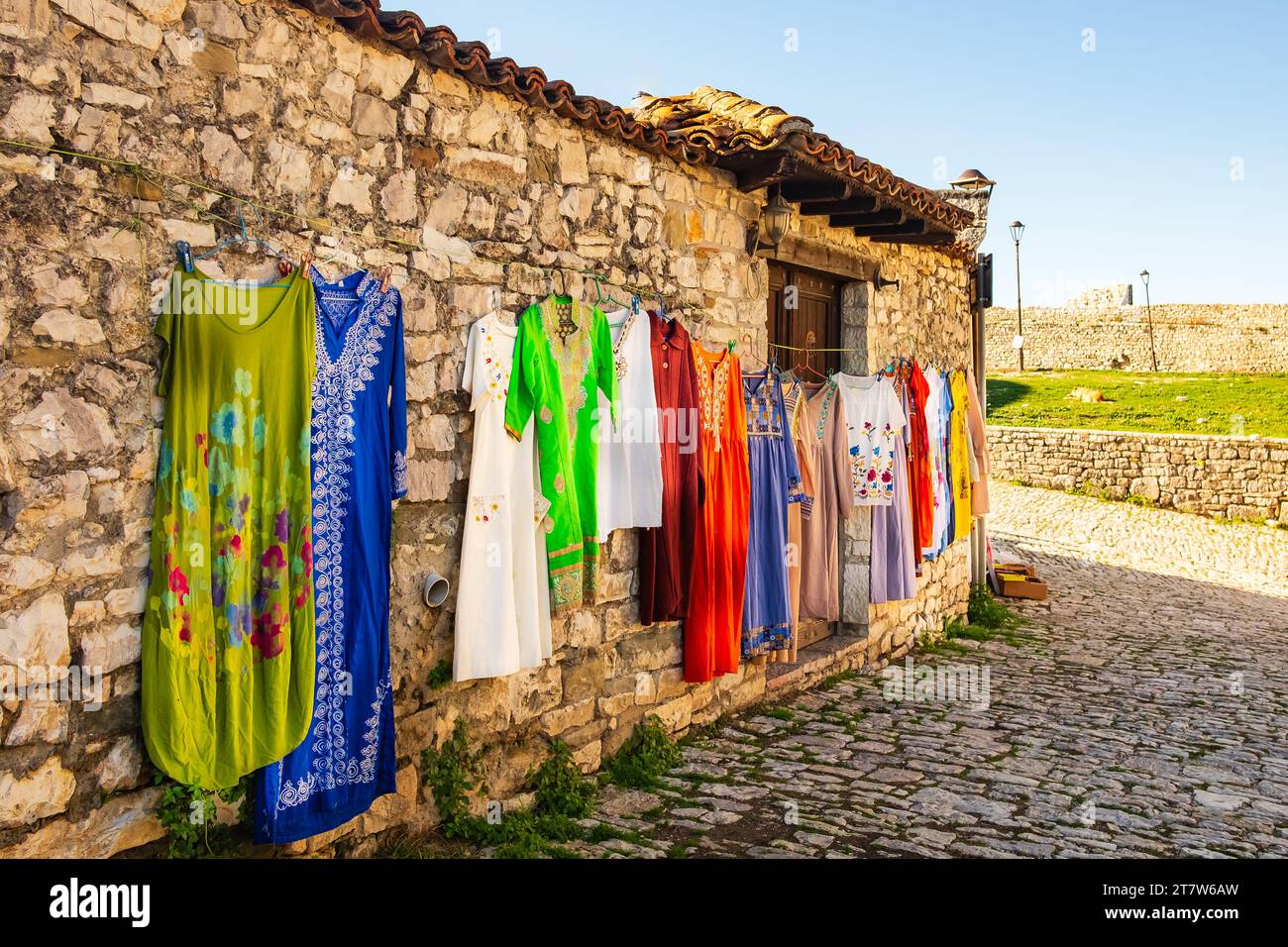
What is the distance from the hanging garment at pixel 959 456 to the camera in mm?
8398

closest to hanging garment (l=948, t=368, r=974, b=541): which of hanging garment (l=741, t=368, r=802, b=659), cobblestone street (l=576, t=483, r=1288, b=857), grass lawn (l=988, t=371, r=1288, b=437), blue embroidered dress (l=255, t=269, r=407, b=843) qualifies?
cobblestone street (l=576, t=483, r=1288, b=857)

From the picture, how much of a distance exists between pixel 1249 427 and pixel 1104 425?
10.3 feet

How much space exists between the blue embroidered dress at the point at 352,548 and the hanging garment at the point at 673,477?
1667 millimetres

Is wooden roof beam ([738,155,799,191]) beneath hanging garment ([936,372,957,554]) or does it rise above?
above

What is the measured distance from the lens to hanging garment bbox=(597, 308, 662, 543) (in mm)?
4688

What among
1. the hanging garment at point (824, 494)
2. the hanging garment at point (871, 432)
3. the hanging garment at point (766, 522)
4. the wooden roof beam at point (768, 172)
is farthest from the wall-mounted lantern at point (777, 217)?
the hanging garment at point (871, 432)

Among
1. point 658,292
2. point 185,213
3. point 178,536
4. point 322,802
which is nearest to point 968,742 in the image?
point 658,292

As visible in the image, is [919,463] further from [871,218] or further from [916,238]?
[871,218]

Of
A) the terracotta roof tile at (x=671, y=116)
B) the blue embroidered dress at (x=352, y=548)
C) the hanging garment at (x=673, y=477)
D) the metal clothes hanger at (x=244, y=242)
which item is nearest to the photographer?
the metal clothes hanger at (x=244, y=242)

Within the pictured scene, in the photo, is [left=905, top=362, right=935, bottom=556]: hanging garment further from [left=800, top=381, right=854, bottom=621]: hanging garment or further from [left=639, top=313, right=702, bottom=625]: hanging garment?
[left=639, top=313, right=702, bottom=625]: hanging garment

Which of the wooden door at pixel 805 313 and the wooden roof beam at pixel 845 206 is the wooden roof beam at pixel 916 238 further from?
the wooden roof beam at pixel 845 206

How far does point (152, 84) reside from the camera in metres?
2.95

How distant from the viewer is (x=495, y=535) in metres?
4.07

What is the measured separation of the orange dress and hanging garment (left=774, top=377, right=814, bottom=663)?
56 cm
